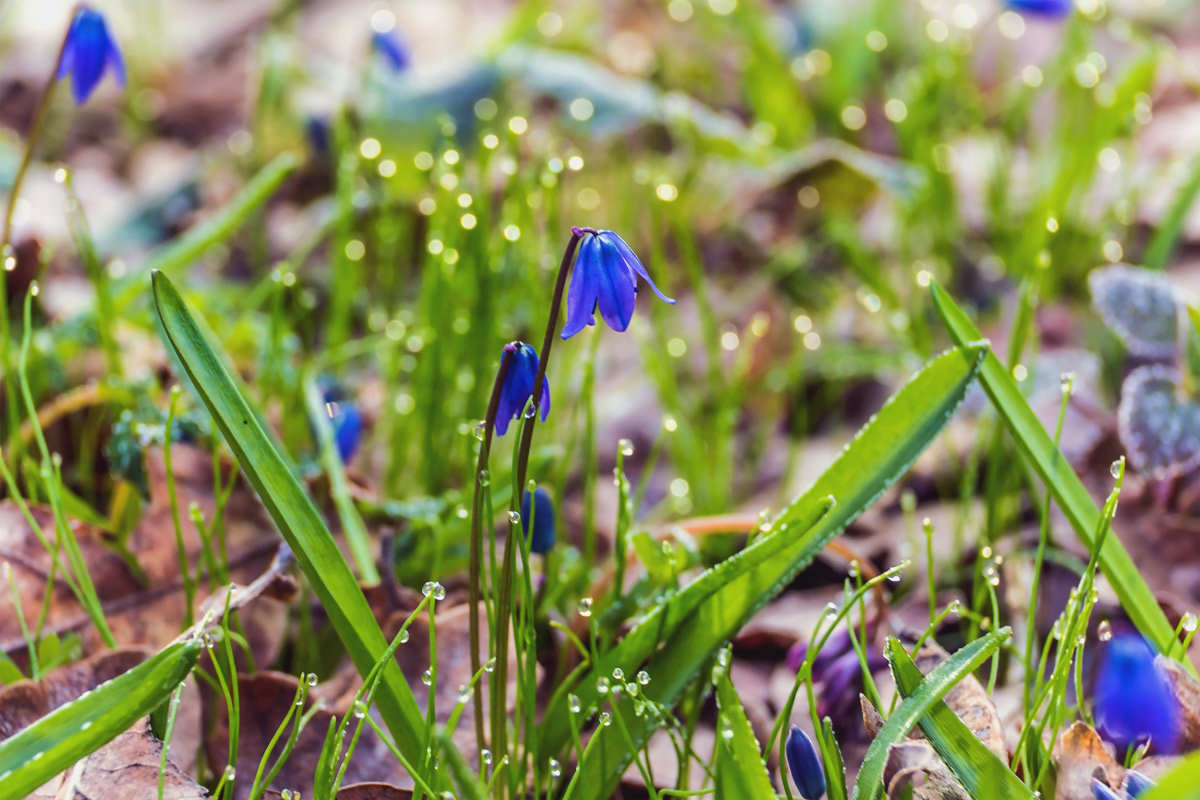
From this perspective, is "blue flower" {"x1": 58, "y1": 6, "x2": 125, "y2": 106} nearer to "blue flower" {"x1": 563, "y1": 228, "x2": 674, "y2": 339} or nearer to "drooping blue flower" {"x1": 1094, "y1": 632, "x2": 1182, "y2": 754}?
"blue flower" {"x1": 563, "y1": 228, "x2": 674, "y2": 339}

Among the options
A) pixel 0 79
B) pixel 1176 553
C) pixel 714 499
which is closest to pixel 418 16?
pixel 0 79

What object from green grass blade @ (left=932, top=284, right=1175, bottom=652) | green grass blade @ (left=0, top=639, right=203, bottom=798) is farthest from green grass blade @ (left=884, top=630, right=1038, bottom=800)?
green grass blade @ (left=0, top=639, right=203, bottom=798)

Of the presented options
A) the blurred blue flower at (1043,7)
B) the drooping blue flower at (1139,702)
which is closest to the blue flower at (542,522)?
the drooping blue flower at (1139,702)

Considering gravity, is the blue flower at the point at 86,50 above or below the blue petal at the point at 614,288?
above

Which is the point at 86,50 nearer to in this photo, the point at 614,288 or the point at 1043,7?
the point at 614,288

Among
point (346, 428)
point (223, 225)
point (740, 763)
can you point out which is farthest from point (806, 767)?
point (223, 225)

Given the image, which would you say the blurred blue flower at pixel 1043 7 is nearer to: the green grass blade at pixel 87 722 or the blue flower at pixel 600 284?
the blue flower at pixel 600 284

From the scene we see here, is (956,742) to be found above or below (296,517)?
below
